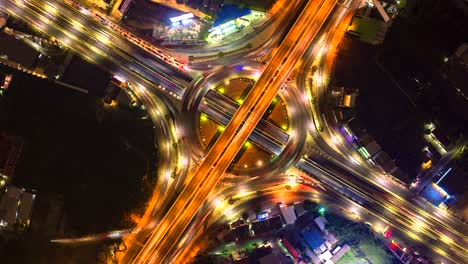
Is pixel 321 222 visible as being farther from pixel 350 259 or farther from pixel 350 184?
pixel 350 184

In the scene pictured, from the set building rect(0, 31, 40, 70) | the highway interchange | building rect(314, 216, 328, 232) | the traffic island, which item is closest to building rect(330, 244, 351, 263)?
building rect(314, 216, 328, 232)

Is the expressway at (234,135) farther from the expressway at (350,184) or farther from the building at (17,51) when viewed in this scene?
the building at (17,51)

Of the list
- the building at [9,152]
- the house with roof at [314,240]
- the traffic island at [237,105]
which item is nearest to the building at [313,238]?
the house with roof at [314,240]

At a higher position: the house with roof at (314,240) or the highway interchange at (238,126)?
the highway interchange at (238,126)

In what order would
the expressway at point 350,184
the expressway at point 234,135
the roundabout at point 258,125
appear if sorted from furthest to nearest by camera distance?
the roundabout at point 258,125, the expressway at point 350,184, the expressway at point 234,135

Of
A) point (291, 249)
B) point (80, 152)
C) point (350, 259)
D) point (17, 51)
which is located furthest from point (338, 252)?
point (17, 51)

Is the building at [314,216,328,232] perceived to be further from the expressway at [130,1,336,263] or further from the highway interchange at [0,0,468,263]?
the expressway at [130,1,336,263]

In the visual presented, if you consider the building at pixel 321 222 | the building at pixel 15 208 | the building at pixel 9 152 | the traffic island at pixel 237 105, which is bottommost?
the building at pixel 15 208
